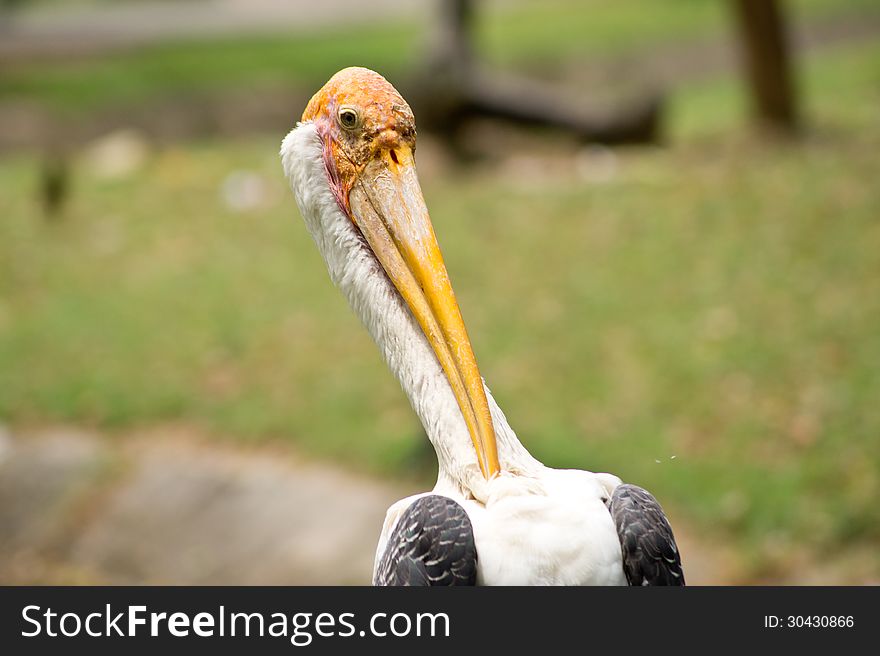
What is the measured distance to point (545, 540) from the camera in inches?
103

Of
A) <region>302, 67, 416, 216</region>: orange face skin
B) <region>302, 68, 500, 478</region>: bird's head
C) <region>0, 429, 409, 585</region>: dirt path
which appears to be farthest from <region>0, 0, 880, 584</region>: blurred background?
<region>302, 67, 416, 216</region>: orange face skin

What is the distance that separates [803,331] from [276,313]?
4173 millimetres

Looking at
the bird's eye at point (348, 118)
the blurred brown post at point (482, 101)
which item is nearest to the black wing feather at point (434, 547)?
the bird's eye at point (348, 118)

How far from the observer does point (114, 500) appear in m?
7.04

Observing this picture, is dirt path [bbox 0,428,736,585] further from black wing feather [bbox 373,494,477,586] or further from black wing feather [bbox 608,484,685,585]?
black wing feather [bbox 373,494,477,586]

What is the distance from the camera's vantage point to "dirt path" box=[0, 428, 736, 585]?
6262 mm

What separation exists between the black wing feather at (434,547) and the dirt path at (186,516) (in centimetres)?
335

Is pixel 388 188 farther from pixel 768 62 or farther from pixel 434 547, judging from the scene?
pixel 768 62

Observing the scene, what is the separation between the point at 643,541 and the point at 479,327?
5790 millimetres

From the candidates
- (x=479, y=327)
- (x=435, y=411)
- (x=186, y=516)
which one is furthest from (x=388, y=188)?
(x=479, y=327)

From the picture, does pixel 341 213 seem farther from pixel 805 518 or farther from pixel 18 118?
pixel 18 118

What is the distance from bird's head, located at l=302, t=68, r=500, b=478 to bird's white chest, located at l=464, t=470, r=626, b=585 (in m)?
0.41

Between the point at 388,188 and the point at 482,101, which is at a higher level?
the point at 482,101

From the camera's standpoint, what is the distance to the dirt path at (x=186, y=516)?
247 inches
